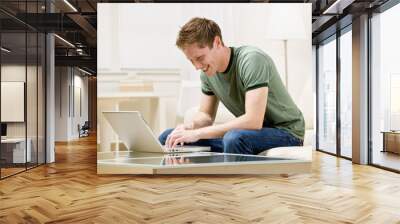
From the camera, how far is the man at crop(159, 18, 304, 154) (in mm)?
2007

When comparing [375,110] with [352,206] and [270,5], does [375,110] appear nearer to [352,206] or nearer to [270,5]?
[270,5]

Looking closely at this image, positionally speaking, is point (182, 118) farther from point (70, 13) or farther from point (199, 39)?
point (199, 39)

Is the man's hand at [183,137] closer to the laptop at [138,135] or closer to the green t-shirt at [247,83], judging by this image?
the laptop at [138,135]

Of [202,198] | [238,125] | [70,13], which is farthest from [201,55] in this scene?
[70,13]

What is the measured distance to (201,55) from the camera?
2.14 meters

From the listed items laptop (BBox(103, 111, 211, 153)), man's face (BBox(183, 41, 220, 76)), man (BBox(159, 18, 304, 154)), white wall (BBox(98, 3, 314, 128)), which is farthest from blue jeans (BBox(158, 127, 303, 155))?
white wall (BBox(98, 3, 314, 128))

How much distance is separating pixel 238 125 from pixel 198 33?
0.52 metres

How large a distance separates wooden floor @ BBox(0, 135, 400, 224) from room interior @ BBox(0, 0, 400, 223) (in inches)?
0.5

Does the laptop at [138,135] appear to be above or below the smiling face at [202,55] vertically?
below

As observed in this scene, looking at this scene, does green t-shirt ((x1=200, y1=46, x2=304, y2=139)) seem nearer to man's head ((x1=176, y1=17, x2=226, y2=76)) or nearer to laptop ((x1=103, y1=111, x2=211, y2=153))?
man's head ((x1=176, y1=17, x2=226, y2=76))

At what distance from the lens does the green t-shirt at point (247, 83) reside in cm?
285

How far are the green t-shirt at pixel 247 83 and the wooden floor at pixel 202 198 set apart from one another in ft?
2.41

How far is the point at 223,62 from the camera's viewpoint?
276 centimetres

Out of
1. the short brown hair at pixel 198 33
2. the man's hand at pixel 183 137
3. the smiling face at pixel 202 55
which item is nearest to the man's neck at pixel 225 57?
the smiling face at pixel 202 55
